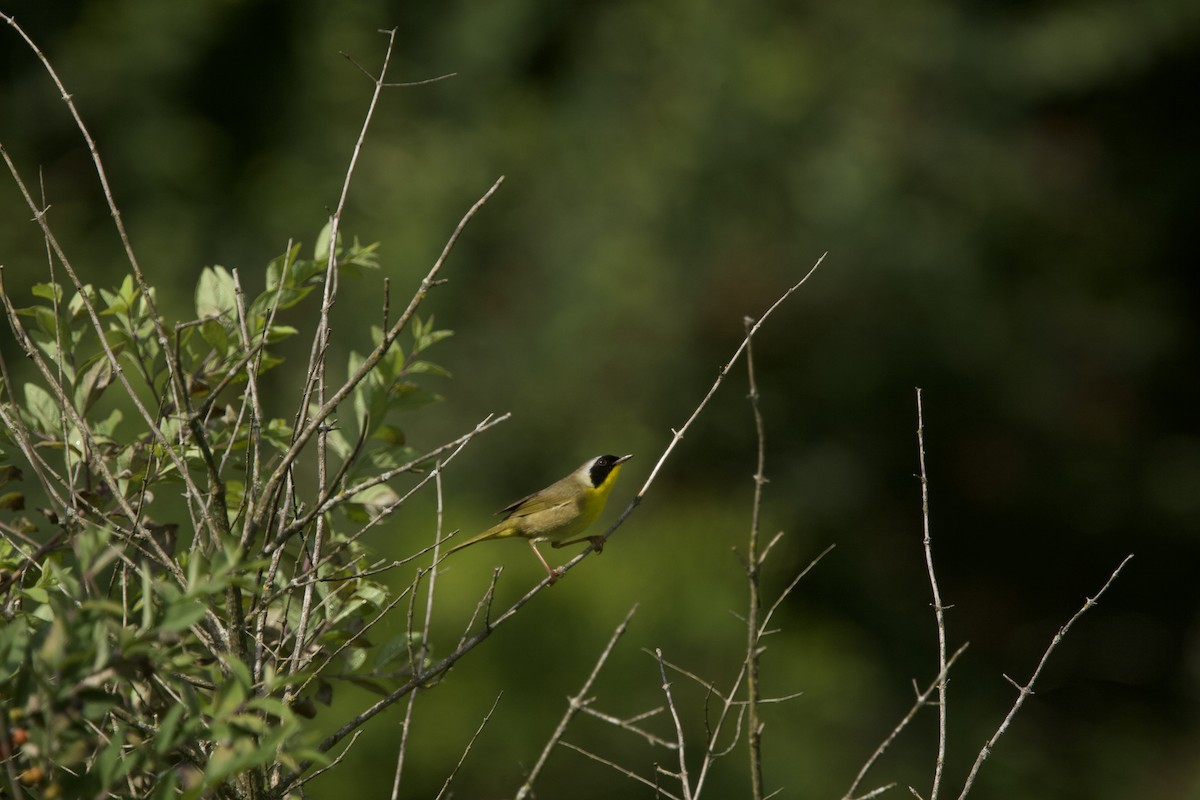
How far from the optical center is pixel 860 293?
11672 mm

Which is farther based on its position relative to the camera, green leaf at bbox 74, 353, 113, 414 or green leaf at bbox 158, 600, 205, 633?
green leaf at bbox 74, 353, 113, 414

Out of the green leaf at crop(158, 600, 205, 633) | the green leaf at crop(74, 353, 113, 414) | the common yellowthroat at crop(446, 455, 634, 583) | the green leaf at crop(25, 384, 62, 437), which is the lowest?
the common yellowthroat at crop(446, 455, 634, 583)

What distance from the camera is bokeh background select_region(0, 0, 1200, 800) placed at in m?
11.4

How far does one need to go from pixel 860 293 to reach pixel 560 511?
760cm

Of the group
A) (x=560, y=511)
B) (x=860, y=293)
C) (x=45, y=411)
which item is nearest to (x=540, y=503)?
(x=560, y=511)

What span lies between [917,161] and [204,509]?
35.3 feet

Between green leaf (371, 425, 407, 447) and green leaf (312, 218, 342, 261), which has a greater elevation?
green leaf (312, 218, 342, 261)

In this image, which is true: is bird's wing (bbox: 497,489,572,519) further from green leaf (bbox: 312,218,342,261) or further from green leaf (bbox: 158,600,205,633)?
green leaf (bbox: 158,600,205,633)

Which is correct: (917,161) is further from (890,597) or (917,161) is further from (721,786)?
(721,786)

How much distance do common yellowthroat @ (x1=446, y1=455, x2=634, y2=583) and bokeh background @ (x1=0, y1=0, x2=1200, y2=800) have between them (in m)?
4.62

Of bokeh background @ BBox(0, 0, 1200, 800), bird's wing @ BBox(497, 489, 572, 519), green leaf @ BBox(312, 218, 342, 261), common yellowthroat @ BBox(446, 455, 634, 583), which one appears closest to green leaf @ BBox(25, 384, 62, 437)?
green leaf @ BBox(312, 218, 342, 261)

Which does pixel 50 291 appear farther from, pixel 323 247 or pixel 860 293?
pixel 860 293

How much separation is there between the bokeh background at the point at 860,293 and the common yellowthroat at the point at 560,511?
4.62 meters

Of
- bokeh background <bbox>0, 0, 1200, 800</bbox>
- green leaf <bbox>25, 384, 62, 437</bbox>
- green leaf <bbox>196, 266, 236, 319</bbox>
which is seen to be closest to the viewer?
green leaf <bbox>25, 384, 62, 437</bbox>
